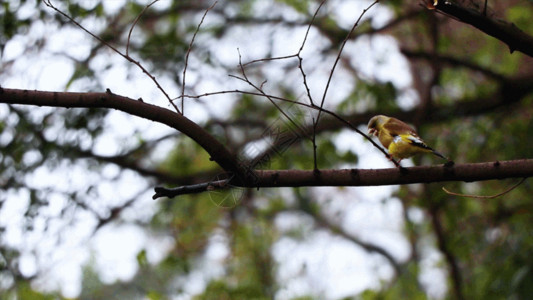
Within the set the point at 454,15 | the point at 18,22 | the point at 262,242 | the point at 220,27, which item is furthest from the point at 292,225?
the point at 454,15

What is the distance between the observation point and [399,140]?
2014mm

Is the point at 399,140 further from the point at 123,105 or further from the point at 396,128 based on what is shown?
the point at 123,105

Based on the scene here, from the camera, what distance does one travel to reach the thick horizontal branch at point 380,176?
1705mm

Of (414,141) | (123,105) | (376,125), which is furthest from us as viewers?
(376,125)

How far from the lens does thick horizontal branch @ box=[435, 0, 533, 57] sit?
5.52ft

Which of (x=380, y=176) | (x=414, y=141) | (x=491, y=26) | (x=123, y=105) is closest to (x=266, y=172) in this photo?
(x=380, y=176)

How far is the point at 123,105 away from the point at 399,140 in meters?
0.91

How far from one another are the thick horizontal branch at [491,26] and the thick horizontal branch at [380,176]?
35cm

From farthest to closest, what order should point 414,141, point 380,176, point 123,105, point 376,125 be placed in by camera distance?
point 376,125, point 414,141, point 380,176, point 123,105

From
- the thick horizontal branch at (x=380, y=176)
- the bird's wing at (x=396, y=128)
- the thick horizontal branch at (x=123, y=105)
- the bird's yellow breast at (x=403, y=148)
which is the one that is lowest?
the thick horizontal branch at (x=380, y=176)

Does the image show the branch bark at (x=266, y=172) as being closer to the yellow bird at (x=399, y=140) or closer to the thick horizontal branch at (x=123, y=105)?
the thick horizontal branch at (x=123, y=105)

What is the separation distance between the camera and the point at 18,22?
344cm

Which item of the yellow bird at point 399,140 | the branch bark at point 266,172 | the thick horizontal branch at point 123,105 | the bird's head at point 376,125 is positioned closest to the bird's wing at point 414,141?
the yellow bird at point 399,140

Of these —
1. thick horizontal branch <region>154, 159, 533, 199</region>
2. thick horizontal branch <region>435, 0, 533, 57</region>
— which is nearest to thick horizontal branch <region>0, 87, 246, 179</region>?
thick horizontal branch <region>154, 159, 533, 199</region>
